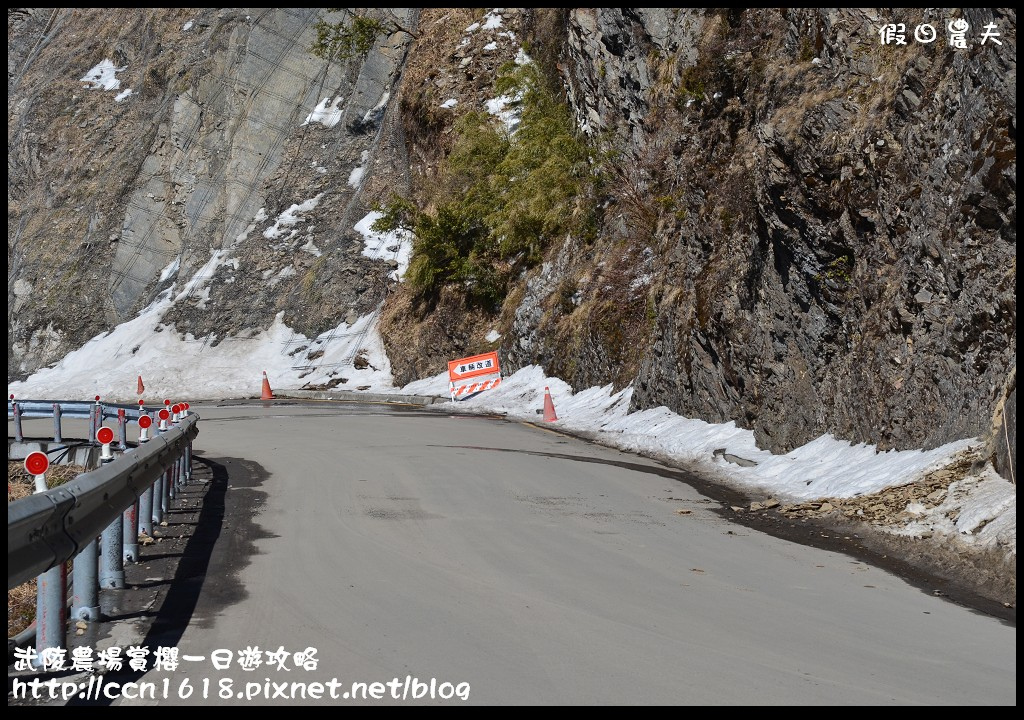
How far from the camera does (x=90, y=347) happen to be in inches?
1842

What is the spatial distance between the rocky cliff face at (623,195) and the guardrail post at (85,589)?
8.81 metres

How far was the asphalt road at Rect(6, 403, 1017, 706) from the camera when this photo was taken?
4.73m

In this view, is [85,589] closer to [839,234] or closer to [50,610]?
[50,610]

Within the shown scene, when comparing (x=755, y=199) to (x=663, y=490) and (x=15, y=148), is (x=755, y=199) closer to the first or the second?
(x=663, y=490)

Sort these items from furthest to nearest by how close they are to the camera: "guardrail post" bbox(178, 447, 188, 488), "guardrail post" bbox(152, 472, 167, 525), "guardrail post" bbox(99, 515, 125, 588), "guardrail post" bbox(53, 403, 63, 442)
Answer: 1. "guardrail post" bbox(53, 403, 63, 442)
2. "guardrail post" bbox(178, 447, 188, 488)
3. "guardrail post" bbox(152, 472, 167, 525)
4. "guardrail post" bbox(99, 515, 125, 588)

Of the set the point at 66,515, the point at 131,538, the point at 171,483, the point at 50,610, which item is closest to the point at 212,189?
the point at 171,483

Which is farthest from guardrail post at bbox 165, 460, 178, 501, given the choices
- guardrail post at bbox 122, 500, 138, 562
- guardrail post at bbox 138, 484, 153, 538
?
guardrail post at bbox 122, 500, 138, 562

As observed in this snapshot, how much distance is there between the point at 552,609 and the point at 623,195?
22638 millimetres

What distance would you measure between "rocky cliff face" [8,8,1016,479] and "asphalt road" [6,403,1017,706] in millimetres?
3937

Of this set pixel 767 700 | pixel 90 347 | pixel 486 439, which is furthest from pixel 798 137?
pixel 90 347

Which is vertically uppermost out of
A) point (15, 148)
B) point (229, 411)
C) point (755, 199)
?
point (15, 148)

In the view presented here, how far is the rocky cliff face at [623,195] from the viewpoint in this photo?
39.0 feet

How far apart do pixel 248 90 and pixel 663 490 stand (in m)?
44.7

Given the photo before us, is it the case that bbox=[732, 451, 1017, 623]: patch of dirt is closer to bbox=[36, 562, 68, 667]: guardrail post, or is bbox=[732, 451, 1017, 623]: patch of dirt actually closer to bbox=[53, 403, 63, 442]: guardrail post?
bbox=[36, 562, 68, 667]: guardrail post
